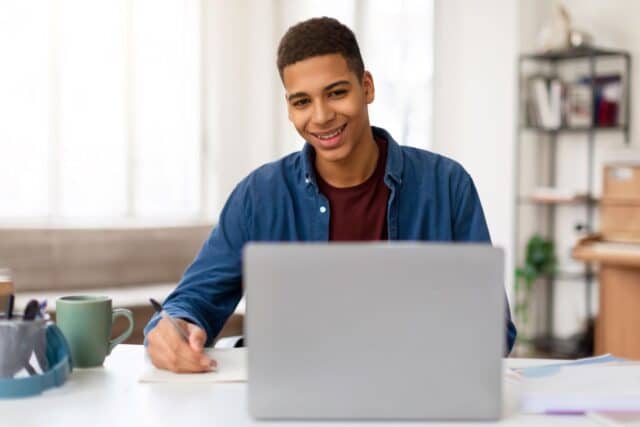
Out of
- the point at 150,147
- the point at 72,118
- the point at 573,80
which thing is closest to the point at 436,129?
the point at 573,80

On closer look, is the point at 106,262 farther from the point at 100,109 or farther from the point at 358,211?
the point at 358,211

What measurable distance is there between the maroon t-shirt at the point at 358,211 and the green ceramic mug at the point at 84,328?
0.59 meters

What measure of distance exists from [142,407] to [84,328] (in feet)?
1.03

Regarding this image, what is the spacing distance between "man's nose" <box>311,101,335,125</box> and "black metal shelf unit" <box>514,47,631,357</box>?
3.12m

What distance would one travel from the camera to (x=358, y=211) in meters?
1.85

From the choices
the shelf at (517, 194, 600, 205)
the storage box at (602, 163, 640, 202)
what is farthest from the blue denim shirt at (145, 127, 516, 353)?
the shelf at (517, 194, 600, 205)

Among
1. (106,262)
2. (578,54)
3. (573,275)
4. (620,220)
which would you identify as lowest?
(573,275)

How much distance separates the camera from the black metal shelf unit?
4516mm

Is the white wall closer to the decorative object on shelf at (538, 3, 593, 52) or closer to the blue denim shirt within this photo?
the decorative object on shelf at (538, 3, 593, 52)

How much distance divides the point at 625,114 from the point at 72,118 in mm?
3170

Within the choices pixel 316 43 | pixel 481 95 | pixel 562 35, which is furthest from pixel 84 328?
pixel 481 95

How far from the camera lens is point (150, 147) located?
5.13 meters

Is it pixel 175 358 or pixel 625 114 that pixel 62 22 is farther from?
pixel 175 358

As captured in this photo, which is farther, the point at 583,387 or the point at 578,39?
the point at 578,39
